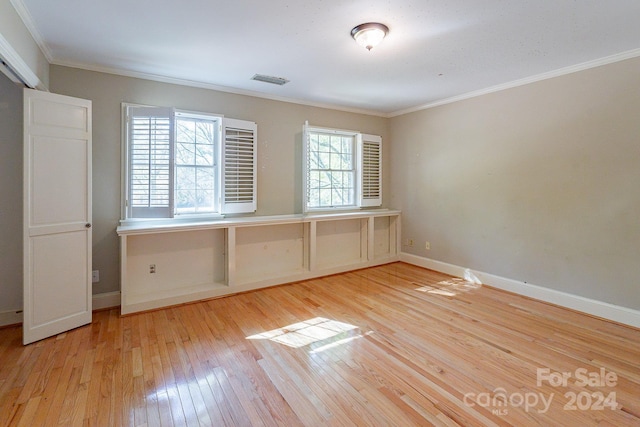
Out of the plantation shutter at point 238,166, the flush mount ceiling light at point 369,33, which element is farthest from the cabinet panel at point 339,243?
the flush mount ceiling light at point 369,33

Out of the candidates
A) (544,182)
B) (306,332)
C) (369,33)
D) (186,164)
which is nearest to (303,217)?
(186,164)

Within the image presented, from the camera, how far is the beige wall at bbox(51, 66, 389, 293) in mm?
Result: 3219

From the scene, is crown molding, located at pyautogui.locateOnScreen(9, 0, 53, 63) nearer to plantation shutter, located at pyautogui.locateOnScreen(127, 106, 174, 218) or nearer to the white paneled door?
the white paneled door

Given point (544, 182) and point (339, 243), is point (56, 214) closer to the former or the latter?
point (339, 243)

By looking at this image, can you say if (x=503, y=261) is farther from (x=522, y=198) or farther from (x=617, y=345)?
(x=617, y=345)

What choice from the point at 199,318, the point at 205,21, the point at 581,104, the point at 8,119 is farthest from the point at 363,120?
the point at 8,119

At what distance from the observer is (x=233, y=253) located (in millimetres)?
3744

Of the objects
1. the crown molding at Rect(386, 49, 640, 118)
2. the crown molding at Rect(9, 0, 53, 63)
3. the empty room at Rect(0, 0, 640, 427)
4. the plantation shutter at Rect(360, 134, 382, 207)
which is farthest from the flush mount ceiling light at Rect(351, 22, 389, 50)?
the plantation shutter at Rect(360, 134, 382, 207)

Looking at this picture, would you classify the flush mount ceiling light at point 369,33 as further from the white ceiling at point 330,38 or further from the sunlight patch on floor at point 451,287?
the sunlight patch on floor at point 451,287

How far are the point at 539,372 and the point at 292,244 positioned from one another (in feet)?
10.3

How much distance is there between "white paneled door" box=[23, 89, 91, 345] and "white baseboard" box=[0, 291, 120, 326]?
1.26 feet

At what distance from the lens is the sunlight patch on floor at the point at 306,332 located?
2641 mm

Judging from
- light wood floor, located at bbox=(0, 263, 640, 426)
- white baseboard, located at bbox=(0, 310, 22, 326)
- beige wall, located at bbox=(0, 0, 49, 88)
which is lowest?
light wood floor, located at bbox=(0, 263, 640, 426)

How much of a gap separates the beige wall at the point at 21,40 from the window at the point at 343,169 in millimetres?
3050
